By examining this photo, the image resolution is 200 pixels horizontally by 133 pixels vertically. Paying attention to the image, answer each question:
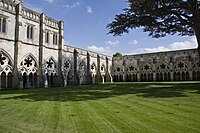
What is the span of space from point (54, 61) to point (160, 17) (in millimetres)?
17354

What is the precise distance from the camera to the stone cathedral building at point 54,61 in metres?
22.5

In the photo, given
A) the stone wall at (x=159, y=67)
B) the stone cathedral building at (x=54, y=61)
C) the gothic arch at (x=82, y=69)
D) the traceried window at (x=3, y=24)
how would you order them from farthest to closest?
1. the stone wall at (x=159, y=67)
2. the gothic arch at (x=82, y=69)
3. the stone cathedral building at (x=54, y=61)
4. the traceried window at (x=3, y=24)

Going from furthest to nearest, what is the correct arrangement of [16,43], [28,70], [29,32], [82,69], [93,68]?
[93,68], [82,69], [29,32], [28,70], [16,43]

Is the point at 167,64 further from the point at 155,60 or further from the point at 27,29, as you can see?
the point at 27,29

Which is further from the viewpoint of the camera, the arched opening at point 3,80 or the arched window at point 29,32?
the arched window at point 29,32

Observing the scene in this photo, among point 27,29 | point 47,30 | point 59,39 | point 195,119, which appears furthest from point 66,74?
point 195,119

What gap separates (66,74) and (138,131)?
27360mm

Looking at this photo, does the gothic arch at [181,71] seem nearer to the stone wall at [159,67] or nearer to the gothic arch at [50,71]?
the stone wall at [159,67]

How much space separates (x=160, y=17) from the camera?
19.3 metres

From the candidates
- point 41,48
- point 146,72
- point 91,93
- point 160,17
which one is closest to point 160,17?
point 160,17

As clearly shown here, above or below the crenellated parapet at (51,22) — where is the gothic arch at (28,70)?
below

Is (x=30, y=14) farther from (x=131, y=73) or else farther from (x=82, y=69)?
(x=131, y=73)

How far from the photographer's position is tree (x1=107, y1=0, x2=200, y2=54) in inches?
707

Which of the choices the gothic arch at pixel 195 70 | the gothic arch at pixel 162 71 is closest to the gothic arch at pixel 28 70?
the gothic arch at pixel 162 71
